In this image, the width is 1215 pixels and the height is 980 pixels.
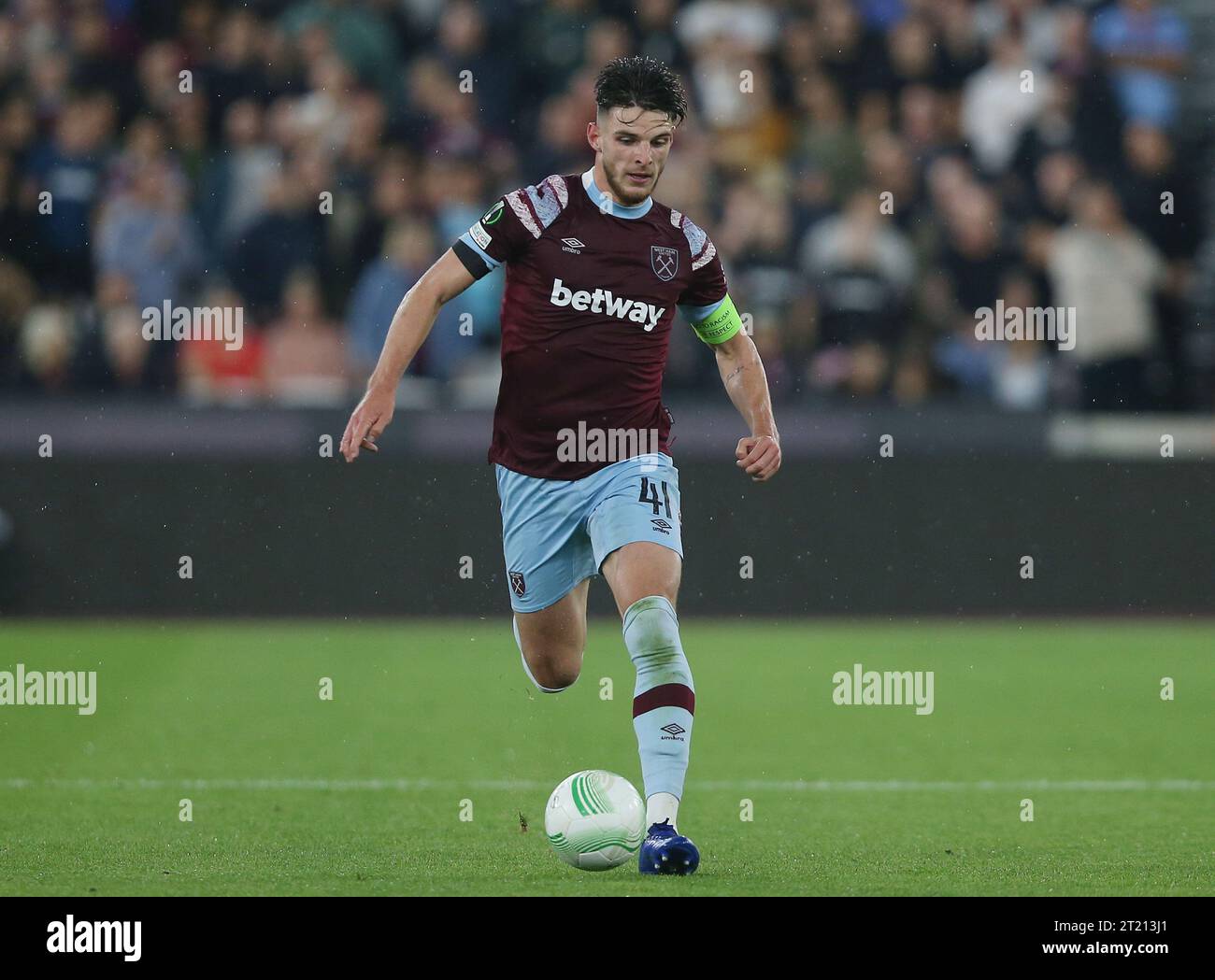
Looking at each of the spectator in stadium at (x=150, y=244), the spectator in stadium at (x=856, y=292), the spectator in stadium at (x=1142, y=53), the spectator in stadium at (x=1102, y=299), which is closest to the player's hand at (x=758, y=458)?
the spectator in stadium at (x=856, y=292)

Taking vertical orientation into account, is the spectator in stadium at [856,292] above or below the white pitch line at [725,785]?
above

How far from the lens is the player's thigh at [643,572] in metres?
6.36

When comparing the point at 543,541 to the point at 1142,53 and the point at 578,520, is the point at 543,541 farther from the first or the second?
the point at 1142,53

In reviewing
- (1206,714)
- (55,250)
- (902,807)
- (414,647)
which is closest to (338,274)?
(55,250)

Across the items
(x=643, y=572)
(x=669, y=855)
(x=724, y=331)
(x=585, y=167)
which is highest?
(x=585, y=167)

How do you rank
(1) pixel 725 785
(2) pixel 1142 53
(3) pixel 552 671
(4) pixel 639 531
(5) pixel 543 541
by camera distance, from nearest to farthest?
(4) pixel 639 531
(5) pixel 543 541
(3) pixel 552 671
(1) pixel 725 785
(2) pixel 1142 53

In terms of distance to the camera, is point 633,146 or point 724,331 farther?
point 724,331

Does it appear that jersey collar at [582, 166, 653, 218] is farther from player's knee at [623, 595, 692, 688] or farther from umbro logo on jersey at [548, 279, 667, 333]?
player's knee at [623, 595, 692, 688]

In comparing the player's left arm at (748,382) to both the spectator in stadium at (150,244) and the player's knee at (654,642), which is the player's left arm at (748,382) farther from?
the spectator in stadium at (150,244)

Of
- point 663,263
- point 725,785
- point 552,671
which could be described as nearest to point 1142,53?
point 725,785

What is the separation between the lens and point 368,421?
6262mm

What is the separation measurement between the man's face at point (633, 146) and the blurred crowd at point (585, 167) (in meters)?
7.20

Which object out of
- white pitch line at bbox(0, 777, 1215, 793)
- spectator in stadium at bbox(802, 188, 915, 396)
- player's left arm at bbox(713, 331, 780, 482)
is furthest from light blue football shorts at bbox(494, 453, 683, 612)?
spectator in stadium at bbox(802, 188, 915, 396)

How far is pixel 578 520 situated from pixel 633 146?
1279mm
